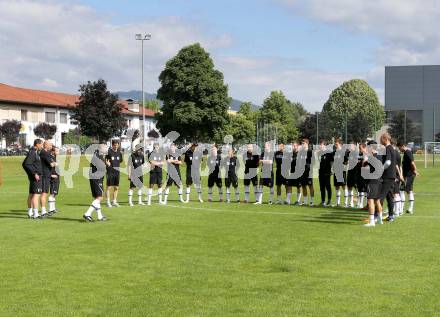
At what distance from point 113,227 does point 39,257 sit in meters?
4.08

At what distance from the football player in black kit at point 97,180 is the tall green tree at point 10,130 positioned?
186ft

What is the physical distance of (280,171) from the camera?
2131cm

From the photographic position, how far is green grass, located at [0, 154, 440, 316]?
758 centimetres

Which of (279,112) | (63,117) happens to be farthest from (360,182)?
(279,112)

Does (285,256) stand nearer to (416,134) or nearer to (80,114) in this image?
(80,114)

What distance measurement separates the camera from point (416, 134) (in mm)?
75062

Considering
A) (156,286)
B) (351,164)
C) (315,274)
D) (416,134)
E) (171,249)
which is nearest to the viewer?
(156,286)

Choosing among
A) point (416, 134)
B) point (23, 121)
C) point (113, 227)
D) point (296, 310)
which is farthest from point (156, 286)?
point (23, 121)

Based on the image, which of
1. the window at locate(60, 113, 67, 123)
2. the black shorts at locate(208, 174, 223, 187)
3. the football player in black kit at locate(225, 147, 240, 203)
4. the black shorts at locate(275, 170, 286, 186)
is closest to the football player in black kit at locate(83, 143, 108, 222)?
the black shorts at locate(208, 174, 223, 187)

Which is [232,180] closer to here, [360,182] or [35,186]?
[360,182]

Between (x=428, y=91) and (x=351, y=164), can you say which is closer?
(x=351, y=164)

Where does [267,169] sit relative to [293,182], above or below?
above

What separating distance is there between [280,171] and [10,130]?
58323mm

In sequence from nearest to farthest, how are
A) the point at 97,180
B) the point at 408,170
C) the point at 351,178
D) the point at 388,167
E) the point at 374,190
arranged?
the point at 374,190 → the point at 388,167 → the point at 97,180 → the point at 408,170 → the point at 351,178
